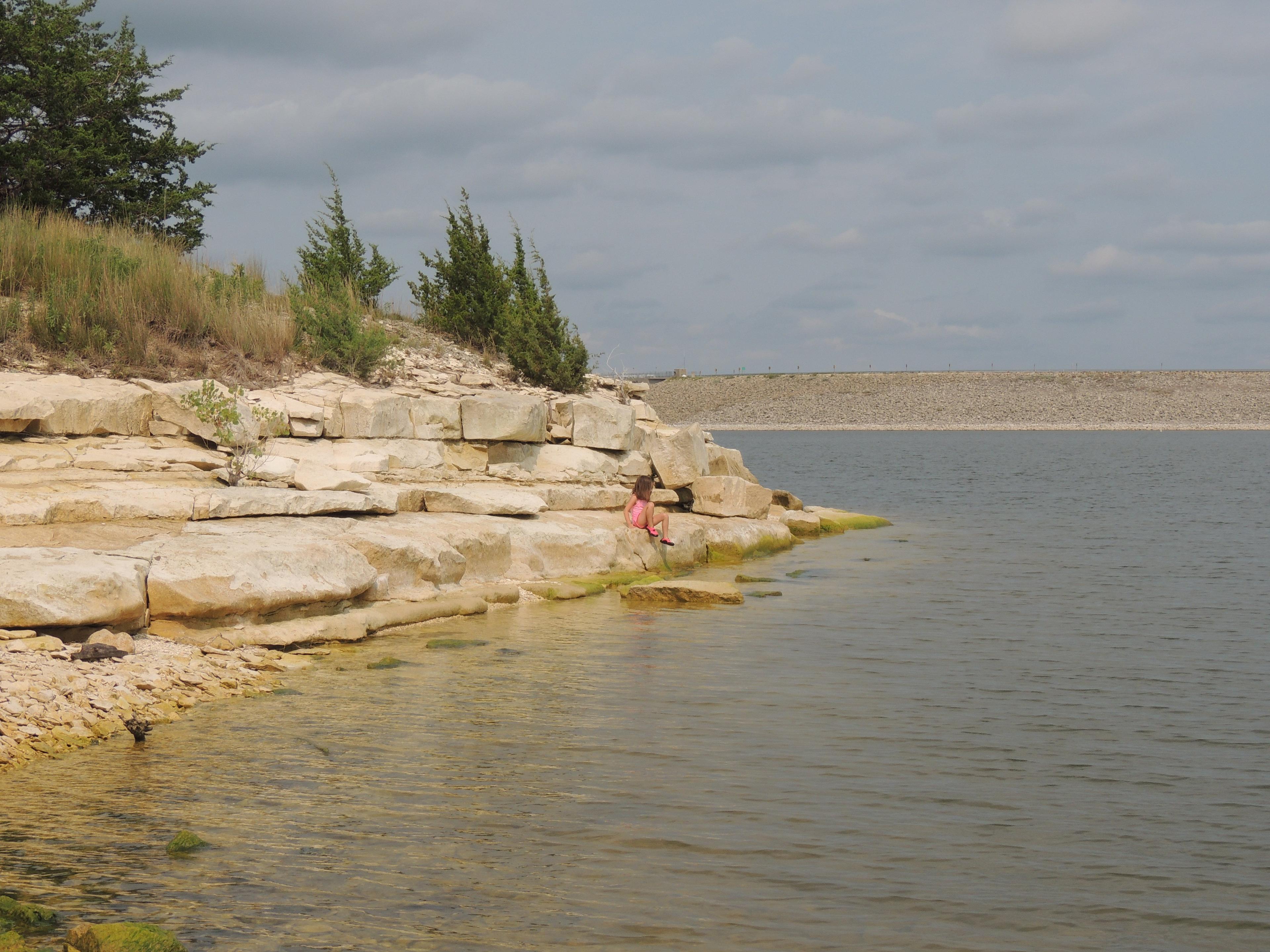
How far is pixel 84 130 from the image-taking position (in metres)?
24.7

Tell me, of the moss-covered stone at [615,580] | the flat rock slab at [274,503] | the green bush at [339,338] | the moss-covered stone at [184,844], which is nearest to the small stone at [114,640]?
the flat rock slab at [274,503]

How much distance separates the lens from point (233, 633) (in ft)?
39.3

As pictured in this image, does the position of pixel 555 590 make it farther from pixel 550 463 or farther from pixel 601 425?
pixel 601 425

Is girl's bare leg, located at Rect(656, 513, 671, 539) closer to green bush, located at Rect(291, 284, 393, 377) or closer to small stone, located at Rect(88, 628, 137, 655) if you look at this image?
green bush, located at Rect(291, 284, 393, 377)

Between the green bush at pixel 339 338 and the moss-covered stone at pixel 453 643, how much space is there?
9.19m

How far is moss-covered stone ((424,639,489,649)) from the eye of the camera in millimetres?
12875

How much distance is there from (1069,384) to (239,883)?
12460cm

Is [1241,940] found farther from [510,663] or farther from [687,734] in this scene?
[510,663]

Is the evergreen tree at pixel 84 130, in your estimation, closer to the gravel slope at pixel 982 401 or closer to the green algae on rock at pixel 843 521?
the green algae on rock at pixel 843 521

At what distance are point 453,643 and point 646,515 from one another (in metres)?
6.91

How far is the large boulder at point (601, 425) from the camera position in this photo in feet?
71.0

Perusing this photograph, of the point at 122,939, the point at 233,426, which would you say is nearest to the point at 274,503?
the point at 233,426

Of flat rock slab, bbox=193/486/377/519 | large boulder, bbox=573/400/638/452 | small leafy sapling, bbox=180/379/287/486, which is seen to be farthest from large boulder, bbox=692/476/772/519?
small leafy sapling, bbox=180/379/287/486

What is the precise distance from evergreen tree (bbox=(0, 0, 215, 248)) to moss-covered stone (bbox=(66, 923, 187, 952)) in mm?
22596
